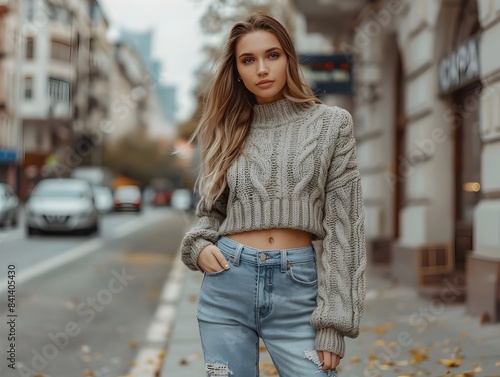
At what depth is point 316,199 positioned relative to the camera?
235 cm

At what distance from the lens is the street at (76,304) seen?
5.93 meters

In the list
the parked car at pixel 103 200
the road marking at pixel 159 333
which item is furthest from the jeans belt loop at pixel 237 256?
the parked car at pixel 103 200

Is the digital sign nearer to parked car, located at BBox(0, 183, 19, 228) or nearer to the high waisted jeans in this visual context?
the high waisted jeans

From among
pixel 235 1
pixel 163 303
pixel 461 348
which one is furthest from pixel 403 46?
pixel 235 1

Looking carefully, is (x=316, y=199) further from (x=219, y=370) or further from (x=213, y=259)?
(x=219, y=370)

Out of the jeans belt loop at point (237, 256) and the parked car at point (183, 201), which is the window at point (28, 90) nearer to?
the parked car at point (183, 201)

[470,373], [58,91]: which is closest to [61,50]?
[58,91]

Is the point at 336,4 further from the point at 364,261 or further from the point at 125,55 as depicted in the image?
the point at 125,55

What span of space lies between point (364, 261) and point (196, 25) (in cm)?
1593

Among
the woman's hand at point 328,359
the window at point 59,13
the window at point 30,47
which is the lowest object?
the woman's hand at point 328,359

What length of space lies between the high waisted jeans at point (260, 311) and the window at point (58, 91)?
51.3m

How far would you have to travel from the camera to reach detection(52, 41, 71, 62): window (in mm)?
52656

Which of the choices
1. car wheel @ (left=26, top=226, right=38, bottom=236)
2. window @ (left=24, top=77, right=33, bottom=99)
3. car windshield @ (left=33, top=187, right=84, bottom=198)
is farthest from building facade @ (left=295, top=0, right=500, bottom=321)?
window @ (left=24, top=77, right=33, bottom=99)

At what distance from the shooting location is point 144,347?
6559 mm
